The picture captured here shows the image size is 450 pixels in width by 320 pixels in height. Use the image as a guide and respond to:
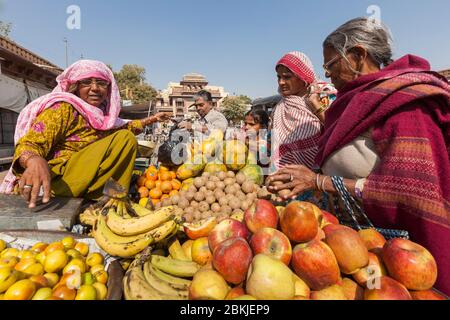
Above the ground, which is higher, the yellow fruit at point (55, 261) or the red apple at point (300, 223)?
the red apple at point (300, 223)

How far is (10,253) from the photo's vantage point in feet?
5.43

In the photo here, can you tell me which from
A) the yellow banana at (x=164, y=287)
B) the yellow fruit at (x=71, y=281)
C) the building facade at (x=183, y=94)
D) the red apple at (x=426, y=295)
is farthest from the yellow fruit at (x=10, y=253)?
the building facade at (x=183, y=94)

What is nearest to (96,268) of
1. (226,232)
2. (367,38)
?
(226,232)

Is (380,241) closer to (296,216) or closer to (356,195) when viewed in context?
(356,195)

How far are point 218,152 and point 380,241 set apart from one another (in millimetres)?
2454

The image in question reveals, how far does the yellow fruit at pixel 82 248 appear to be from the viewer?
1.76 metres

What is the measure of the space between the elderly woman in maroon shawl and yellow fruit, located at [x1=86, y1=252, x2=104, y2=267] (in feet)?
4.03

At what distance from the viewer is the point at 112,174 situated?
9.49ft

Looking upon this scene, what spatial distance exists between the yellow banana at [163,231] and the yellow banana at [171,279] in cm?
17

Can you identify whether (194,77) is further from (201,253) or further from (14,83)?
(201,253)

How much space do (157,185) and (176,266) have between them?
2.11 meters

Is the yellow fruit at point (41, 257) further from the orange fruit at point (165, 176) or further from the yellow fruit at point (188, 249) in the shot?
the orange fruit at point (165, 176)

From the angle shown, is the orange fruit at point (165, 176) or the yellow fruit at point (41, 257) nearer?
the yellow fruit at point (41, 257)

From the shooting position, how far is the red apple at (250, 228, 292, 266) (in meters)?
1.19
